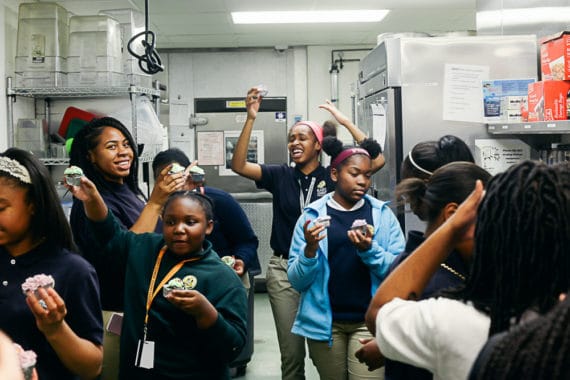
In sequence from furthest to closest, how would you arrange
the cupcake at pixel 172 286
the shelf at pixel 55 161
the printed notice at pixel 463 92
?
1. the shelf at pixel 55 161
2. the printed notice at pixel 463 92
3. the cupcake at pixel 172 286

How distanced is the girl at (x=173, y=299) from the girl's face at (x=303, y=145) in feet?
4.77

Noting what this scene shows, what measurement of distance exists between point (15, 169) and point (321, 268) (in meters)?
1.45

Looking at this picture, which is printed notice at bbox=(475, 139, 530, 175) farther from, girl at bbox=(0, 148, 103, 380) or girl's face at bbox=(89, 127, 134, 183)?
girl at bbox=(0, 148, 103, 380)

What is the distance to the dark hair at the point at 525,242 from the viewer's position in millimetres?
1073

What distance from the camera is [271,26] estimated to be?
22.2ft

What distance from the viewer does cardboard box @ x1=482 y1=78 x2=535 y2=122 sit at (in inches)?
132

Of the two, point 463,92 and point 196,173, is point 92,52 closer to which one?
point 196,173

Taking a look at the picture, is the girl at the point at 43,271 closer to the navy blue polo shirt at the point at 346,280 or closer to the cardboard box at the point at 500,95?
the navy blue polo shirt at the point at 346,280

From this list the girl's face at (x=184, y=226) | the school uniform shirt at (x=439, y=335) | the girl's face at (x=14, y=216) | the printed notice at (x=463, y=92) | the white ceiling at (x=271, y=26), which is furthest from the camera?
the white ceiling at (x=271, y=26)

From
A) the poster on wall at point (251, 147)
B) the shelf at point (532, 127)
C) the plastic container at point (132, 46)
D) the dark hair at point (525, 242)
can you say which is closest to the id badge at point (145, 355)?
the dark hair at point (525, 242)

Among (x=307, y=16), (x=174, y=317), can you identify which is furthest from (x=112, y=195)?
(x=307, y=16)

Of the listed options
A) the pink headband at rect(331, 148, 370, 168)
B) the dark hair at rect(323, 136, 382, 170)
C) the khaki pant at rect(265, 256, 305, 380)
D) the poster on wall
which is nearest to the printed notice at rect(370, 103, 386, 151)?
the dark hair at rect(323, 136, 382, 170)

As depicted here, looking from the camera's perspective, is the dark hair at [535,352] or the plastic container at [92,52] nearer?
the dark hair at [535,352]

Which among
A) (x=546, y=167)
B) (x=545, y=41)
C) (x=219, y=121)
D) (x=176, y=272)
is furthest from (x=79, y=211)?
(x=219, y=121)
